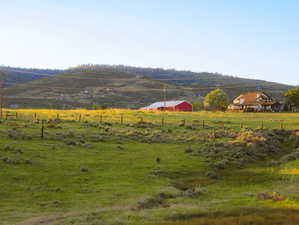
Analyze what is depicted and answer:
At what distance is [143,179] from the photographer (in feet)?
68.0

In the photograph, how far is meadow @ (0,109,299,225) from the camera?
1262 cm

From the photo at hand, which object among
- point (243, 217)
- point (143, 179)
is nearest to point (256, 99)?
point (143, 179)

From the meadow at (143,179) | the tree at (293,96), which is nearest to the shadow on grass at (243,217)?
the meadow at (143,179)

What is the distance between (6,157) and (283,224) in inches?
680

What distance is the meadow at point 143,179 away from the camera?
12625 mm

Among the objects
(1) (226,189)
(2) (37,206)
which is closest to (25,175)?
(2) (37,206)

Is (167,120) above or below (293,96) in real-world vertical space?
below

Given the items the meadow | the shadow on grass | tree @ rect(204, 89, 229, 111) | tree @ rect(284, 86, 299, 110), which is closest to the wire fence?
the meadow

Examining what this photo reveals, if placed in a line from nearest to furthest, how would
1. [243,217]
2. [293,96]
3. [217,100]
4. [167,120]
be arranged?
1. [243,217]
2. [167,120]
3. [293,96]
4. [217,100]

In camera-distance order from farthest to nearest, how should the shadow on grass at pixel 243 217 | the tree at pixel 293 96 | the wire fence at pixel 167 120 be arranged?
1. the tree at pixel 293 96
2. the wire fence at pixel 167 120
3. the shadow on grass at pixel 243 217

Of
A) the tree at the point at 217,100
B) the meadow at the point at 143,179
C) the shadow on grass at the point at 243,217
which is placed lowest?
the meadow at the point at 143,179

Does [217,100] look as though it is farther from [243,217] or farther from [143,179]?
[243,217]

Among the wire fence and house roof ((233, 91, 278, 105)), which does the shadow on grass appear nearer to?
the wire fence

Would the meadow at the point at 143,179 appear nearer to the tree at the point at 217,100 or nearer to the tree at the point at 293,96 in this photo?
the tree at the point at 293,96
